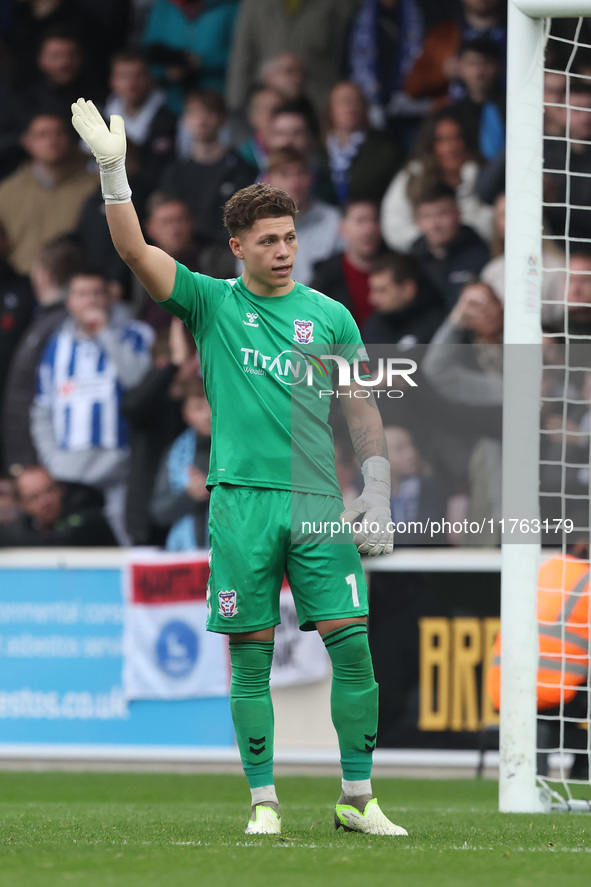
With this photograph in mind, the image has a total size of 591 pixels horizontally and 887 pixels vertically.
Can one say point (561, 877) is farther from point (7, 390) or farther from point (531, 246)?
point (7, 390)

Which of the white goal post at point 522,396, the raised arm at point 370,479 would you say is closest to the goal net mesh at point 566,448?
the white goal post at point 522,396

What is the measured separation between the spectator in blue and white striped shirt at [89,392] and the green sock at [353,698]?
5.55 metres

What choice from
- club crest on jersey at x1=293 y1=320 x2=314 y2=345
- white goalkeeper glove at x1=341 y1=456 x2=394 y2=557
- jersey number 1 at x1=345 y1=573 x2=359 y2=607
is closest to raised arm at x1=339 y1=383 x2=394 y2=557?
white goalkeeper glove at x1=341 y1=456 x2=394 y2=557

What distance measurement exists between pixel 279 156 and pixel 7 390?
260 cm

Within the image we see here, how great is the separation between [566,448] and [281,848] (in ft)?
13.7

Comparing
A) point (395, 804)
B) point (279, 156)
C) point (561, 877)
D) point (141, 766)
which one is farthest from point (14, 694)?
point (561, 877)

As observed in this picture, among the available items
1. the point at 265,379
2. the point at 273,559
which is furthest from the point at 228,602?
the point at 265,379

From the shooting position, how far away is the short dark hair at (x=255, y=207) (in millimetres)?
4230

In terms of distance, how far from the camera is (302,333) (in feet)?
14.1

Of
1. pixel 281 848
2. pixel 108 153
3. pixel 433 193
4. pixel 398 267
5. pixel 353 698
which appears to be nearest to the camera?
pixel 281 848

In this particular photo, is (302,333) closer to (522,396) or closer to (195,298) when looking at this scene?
(195,298)

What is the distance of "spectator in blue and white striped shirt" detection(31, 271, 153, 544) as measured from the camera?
9.73m

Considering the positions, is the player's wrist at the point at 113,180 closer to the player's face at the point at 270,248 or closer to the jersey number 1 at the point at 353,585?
A: the player's face at the point at 270,248

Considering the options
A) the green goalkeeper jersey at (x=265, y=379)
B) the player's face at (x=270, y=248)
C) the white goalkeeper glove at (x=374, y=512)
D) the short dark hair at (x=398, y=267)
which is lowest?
the white goalkeeper glove at (x=374, y=512)
